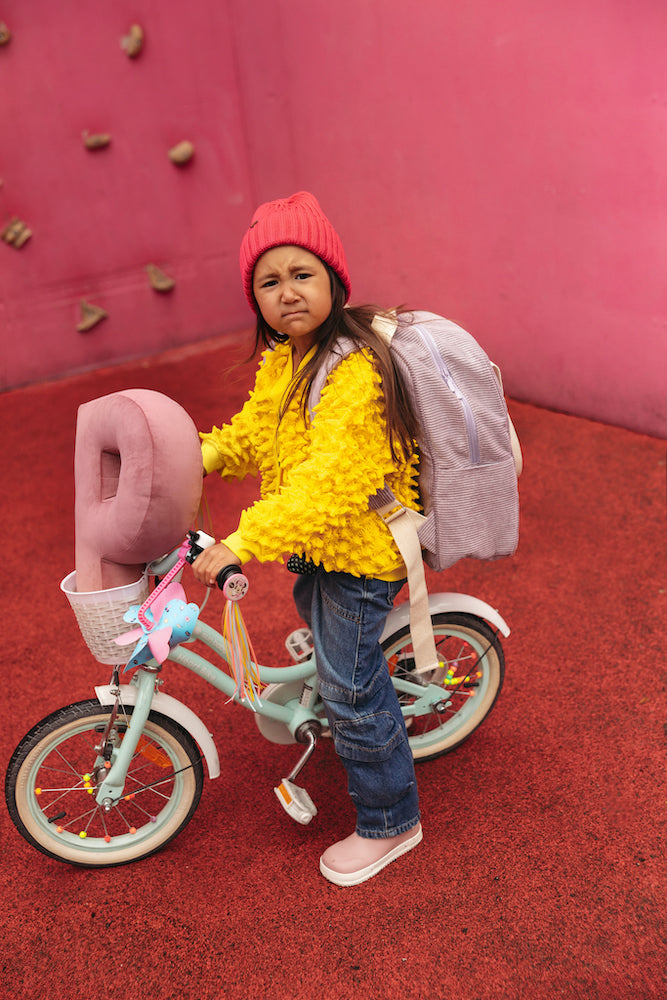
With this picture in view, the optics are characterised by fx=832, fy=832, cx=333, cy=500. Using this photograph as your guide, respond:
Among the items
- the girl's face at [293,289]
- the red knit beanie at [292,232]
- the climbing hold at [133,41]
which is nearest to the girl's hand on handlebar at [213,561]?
the girl's face at [293,289]

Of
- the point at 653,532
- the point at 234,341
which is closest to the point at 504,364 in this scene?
the point at 653,532

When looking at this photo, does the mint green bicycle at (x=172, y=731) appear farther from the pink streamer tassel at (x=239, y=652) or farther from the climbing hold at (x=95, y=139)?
the climbing hold at (x=95, y=139)

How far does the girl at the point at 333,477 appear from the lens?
5.02 feet

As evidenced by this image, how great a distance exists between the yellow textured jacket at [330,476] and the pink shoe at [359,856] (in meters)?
0.62

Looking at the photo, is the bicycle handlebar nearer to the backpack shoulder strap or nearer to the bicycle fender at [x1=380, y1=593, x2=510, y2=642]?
the backpack shoulder strap

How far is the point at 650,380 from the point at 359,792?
2.46 meters

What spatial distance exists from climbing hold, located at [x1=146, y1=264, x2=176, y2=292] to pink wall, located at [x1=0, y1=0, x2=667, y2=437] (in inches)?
2.5

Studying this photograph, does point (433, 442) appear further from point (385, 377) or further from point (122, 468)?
point (122, 468)

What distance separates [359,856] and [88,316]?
4165mm

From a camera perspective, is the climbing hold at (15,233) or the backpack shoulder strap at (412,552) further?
the climbing hold at (15,233)

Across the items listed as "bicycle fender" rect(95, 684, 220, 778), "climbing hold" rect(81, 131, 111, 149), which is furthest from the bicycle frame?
"climbing hold" rect(81, 131, 111, 149)

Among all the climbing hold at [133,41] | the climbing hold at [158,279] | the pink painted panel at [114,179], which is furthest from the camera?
the climbing hold at [158,279]

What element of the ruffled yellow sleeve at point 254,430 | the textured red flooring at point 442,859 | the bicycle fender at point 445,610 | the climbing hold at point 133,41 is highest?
the climbing hold at point 133,41

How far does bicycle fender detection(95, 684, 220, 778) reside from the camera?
1.76m
